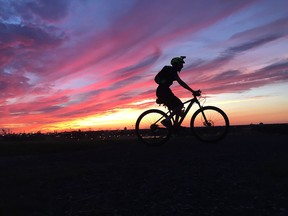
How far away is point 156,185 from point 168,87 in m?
6.82

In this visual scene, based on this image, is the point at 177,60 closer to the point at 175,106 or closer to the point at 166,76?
the point at 166,76

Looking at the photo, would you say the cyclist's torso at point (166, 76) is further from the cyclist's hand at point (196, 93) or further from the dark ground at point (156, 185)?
the dark ground at point (156, 185)

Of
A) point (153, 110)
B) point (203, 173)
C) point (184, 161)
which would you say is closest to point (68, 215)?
point (203, 173)

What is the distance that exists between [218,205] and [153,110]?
356 inches

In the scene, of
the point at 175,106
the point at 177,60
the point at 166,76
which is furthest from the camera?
the point at 175,106

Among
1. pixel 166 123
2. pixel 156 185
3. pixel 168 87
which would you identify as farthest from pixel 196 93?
pixel 156 185

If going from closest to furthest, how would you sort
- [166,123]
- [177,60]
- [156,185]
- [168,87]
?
[156,185], [177,60], [168,87], [166,123]

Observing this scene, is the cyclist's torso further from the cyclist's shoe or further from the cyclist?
the cyclist's shoe

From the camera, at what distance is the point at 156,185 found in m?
8.70

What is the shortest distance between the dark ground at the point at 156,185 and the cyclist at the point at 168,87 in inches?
103

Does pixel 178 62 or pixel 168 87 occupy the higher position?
pixel 178 62

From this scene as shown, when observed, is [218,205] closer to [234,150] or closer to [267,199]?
[267,199]

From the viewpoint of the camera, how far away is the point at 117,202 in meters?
7.84

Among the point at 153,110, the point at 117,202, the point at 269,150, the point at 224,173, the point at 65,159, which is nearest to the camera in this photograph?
the point at 117,202
